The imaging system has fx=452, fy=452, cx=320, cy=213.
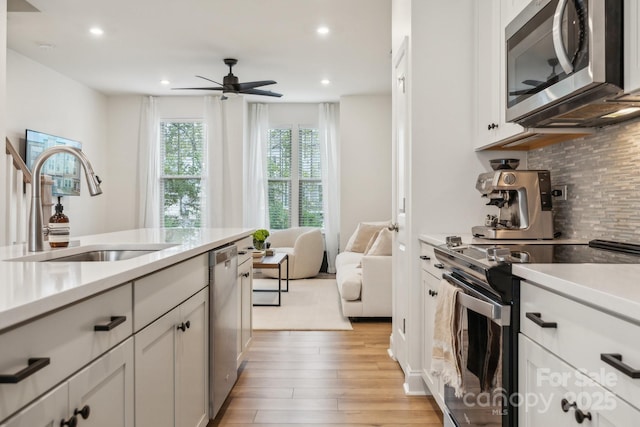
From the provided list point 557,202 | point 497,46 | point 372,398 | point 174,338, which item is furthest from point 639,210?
point 174,338

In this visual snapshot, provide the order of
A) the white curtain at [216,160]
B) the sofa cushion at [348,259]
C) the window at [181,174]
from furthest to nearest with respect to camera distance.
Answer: the window at [181,174], the white curtain at [216,160], the sofa cushion at [348,259]

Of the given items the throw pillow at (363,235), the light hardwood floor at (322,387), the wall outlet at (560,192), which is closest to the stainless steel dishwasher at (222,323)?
the light hardwood floor at (322,387)

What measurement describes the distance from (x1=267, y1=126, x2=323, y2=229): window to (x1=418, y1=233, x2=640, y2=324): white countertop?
638cm

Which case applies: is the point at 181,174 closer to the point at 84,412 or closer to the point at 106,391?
the point at 106,391

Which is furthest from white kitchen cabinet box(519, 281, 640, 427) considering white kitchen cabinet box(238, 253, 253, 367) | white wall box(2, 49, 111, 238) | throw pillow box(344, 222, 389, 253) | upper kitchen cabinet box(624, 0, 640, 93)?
white wall box(2, 49, 111, 238)

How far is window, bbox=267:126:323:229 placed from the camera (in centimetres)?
766

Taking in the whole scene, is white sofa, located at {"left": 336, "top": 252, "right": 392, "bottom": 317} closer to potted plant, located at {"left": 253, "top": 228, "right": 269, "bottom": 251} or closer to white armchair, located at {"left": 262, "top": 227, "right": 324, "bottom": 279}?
potted plant, located at {"left": 253, "top": 228, "right": 269, "bottom": 251}

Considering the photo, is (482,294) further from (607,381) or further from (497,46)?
(497,46)

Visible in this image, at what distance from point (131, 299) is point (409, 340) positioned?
1.87 metres

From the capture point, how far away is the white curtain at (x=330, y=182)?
7469 mm

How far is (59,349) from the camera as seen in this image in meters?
0.89

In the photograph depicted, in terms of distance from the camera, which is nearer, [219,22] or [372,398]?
[372,398]

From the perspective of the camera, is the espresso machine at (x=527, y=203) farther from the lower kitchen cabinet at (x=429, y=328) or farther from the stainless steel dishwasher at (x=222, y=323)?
the stainless steel dishwasher at (x=222, y=323)

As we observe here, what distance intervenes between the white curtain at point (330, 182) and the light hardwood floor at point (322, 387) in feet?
12.2
